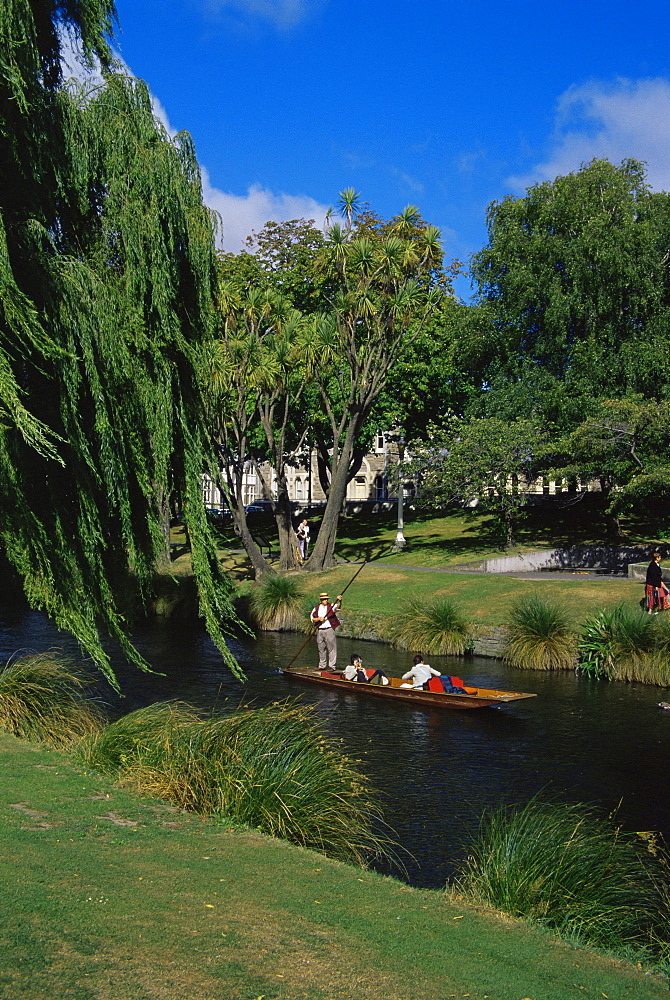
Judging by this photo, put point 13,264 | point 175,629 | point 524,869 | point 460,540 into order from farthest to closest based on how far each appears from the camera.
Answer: point 460,540 → point 175,629 → point 13,264 → point 524,869

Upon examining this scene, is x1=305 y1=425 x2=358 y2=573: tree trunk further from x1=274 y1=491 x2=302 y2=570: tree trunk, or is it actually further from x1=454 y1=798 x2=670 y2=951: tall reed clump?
x1=454 y1=798 x2=670 y2=951: tall reed clump

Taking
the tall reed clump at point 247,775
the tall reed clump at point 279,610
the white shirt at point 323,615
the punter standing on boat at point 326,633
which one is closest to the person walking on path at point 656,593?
the punter standing on boat at point 326,633

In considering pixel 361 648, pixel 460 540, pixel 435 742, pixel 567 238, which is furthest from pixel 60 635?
pixel 567 238

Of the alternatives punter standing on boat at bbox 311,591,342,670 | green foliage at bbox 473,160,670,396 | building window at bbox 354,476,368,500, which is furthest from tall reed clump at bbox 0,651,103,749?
building window at bbox 354,476,368,500

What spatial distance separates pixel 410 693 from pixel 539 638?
5961 mm

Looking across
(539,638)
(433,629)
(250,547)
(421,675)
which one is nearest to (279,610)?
(250,547)

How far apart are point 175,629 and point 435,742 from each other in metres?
15.9

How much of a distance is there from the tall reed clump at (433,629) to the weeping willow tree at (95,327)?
13639 millimetres

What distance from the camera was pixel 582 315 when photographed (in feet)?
135

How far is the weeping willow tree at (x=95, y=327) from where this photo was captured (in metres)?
12.2

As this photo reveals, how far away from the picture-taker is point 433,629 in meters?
27.7

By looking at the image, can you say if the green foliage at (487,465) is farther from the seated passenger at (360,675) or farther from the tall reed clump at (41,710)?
the tall reed clump at (41,710)

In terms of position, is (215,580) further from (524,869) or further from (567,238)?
(567,238)

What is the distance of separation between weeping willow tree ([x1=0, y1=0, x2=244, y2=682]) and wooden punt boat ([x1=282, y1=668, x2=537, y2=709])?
7.50 m
